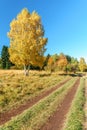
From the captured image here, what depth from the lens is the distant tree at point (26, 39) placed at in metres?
46.8

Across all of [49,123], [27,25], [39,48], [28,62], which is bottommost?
[49,123]

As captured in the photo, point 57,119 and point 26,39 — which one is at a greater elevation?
point 26,39

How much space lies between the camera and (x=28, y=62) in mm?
48250

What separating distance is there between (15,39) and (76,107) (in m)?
32.9

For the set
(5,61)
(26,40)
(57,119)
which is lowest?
(57,119)

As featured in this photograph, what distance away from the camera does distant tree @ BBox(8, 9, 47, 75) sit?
46.8 metres

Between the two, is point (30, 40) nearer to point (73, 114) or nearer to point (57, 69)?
point (73, 114)

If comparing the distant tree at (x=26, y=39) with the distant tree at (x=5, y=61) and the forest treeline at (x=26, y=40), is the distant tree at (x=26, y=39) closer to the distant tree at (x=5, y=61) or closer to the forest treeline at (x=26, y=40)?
the forest treeline at (x=26, y=40)

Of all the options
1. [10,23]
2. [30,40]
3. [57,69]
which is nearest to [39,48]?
[30,40]

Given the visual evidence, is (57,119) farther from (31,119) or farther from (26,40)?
(26,40)

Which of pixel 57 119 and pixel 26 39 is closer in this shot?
pixel 57 119

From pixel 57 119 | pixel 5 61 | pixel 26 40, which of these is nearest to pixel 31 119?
pixel 57 119

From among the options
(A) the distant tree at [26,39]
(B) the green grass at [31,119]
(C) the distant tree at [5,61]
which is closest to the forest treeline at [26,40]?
(A) the distant tree at [26,39]

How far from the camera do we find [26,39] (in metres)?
46.9
